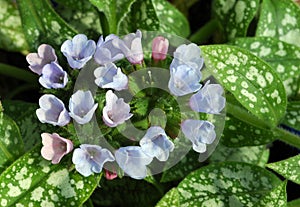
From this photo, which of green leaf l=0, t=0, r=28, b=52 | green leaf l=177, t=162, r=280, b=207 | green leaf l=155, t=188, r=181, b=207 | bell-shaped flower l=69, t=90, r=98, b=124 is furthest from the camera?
green leaf l=0, t=0, r=28, b=52

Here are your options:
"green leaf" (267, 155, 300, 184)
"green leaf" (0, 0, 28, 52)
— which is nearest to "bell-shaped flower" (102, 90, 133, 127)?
"green leaf" (267, 155, 300, 184)

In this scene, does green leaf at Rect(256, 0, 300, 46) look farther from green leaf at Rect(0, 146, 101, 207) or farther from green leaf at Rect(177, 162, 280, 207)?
green leaf at Rect(0, 146, 101, 207)

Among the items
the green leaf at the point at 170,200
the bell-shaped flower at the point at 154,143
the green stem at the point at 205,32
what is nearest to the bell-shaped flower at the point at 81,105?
the bell-shaped flower at the point at 154,143

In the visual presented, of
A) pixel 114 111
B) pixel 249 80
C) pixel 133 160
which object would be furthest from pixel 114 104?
pixel 249 80

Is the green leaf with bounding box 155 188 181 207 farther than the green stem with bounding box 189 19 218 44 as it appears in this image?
No

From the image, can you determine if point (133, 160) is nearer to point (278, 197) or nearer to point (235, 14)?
point (278, 197)

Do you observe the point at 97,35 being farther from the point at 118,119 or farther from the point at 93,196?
the point at 118,119
